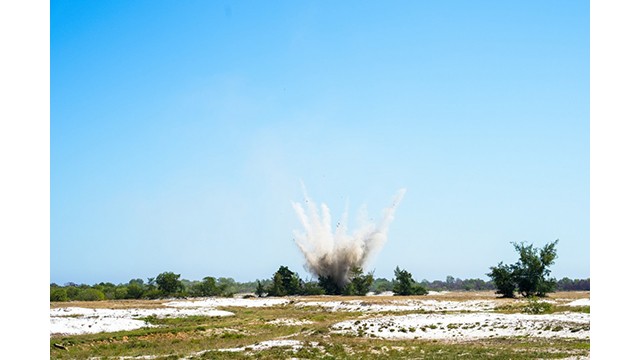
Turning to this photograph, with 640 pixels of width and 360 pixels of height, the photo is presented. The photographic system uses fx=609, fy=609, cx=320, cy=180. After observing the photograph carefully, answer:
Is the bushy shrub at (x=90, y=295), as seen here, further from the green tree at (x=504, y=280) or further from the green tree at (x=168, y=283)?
the green tree at (x=504, y=280)

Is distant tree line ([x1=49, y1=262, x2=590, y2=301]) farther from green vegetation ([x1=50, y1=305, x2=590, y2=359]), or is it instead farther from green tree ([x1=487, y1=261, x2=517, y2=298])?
green vegetation ([x1=50, y1=305, x2=590, y2=359])

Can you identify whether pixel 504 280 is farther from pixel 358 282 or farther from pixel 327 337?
pixel 327 337

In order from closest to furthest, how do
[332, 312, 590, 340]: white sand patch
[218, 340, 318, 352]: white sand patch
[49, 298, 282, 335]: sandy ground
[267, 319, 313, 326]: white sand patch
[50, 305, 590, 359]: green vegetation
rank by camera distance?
[50, 305, 590, 359]: green vegetation, [218, 340, 318, 352]: white sand patch, [332, 312, 590, 340]: white sand patch, [49, 298, 282, 335]: sandy ground, [267, 319, 313, 326]: white sand patch

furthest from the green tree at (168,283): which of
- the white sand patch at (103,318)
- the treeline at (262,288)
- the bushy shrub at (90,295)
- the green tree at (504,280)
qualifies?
the green tree at (504,280)

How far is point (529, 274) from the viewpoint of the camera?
77500 mm

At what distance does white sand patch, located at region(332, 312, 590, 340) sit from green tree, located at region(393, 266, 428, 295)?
48.1 meters

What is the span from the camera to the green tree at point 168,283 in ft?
325

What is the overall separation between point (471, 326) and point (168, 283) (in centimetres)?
6831

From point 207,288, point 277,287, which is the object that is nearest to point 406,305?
point 277,287

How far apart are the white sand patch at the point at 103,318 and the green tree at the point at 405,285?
38.9 metres

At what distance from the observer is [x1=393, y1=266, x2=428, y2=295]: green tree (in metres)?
94.5

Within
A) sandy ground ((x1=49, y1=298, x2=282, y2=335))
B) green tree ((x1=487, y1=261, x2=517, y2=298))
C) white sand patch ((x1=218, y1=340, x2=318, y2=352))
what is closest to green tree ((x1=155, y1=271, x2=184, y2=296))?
sandy ground ((x1=49, y1=298, x2=282, y2=335))
